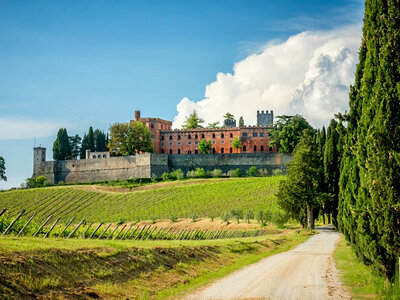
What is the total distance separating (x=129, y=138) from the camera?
334 feet

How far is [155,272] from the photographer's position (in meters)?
16.0

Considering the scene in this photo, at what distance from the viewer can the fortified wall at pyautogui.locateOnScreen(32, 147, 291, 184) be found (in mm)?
96812

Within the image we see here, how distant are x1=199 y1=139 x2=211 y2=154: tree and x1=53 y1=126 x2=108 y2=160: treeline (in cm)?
2310

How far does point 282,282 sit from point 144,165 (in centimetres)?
8294

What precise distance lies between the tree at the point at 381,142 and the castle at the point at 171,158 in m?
79.4

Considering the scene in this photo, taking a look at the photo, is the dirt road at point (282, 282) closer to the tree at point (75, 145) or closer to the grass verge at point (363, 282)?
the grass verge at point (363, 282)

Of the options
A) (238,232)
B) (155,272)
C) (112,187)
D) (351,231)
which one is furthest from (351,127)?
(112,187)

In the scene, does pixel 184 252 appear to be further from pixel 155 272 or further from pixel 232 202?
pixel 232 202

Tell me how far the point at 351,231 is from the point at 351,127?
13.3ft

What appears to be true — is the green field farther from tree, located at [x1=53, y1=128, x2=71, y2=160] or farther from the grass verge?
the grass verge

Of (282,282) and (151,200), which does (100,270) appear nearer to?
(282,282)

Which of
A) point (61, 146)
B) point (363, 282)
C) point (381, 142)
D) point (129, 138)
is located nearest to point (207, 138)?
point (129, 138)

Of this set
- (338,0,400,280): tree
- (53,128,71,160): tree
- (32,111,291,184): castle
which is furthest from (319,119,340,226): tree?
(53,128,71,160): tree

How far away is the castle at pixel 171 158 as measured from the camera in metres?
97.6
